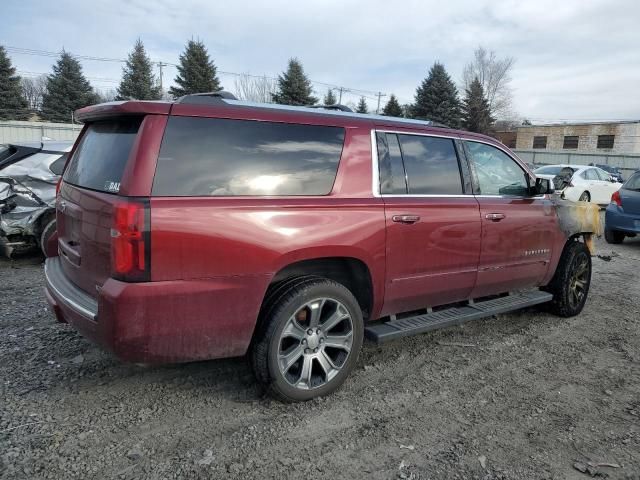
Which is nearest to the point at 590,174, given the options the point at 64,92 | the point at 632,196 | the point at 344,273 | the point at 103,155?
the point at 632,196

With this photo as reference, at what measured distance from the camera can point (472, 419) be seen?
3127 mm

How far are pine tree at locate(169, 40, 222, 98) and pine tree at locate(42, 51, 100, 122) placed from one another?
27.8 ft

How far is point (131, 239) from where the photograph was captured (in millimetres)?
2551

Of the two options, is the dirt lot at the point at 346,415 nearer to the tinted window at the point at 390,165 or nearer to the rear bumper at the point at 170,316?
the rear bumper at the point at 170,316

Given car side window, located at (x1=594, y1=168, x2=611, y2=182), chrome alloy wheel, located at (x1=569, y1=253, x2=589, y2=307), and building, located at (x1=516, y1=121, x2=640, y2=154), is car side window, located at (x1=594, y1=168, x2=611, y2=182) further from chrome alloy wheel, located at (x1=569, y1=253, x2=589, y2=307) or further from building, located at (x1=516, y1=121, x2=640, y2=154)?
building, located at (x1=516, y1=121, x2=640, y2=154)

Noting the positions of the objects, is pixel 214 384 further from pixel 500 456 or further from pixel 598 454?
pixel 598 454

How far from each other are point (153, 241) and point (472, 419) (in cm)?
224

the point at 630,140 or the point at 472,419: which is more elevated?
the point at 630,140

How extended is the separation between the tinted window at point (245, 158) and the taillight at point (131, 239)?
0.57ft

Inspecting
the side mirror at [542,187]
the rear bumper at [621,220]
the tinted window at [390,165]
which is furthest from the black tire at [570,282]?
the rear bumper at [621,220]

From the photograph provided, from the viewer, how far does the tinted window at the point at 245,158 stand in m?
2.72

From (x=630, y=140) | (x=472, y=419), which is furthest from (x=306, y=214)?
(x=630, y=140)

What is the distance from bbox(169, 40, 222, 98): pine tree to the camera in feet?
135

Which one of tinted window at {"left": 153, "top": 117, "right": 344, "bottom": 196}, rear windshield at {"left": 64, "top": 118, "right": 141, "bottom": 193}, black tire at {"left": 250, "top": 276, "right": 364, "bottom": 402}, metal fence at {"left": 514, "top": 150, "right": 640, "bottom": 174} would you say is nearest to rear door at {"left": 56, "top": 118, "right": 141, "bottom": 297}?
rear windshield at {"left": 64, "top": 118, "right": 141, "bottom": 193}
